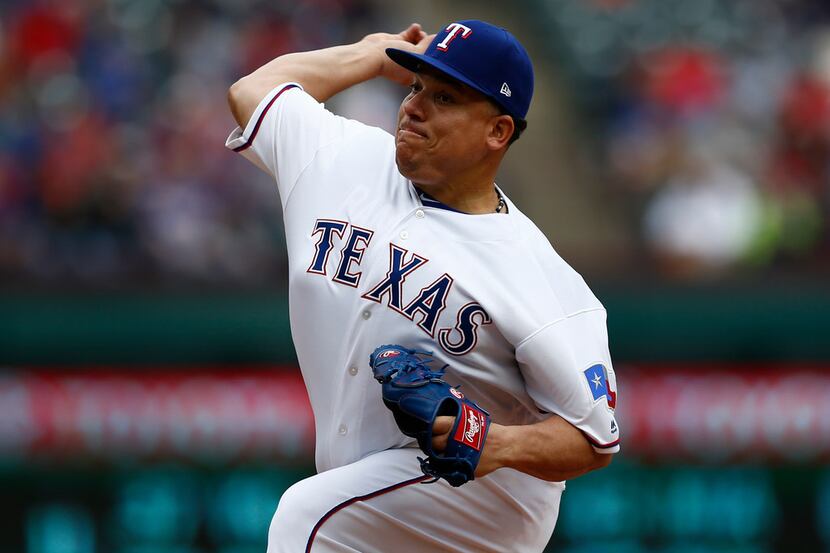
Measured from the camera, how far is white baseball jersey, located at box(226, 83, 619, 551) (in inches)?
126

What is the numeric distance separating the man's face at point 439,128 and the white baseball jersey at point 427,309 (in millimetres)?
113

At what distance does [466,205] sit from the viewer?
3447mm

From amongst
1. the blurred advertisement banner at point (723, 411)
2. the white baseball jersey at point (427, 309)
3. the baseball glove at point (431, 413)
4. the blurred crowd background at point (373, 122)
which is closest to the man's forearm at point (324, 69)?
the white baseball jersey at point (427, 309)

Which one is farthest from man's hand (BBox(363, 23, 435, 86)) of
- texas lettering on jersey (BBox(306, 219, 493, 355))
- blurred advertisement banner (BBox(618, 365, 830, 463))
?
blurred advertisement banner (BBox(618, 365, 830, 463))

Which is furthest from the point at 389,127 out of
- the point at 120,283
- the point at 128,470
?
the point at 128,470

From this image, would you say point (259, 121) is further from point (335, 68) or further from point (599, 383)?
point (599, 383)

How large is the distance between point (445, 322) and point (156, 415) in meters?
4.33

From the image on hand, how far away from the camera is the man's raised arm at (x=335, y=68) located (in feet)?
12.4

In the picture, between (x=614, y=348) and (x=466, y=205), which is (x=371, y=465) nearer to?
(x=466, y=205)

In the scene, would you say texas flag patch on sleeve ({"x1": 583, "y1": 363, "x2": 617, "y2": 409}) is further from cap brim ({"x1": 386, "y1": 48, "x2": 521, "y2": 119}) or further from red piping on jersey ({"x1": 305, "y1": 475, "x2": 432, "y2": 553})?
cap brim ({"x1": 386, "y1": 48, "x2": 521, "y2": 119})

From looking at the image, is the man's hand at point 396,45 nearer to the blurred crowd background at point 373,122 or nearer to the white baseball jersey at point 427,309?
the white baseball jersey at point 427,309

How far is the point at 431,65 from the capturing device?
10.8 feet

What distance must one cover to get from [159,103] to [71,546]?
3118 mm

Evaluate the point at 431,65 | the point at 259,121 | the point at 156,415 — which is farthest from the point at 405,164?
the point at 156,415
